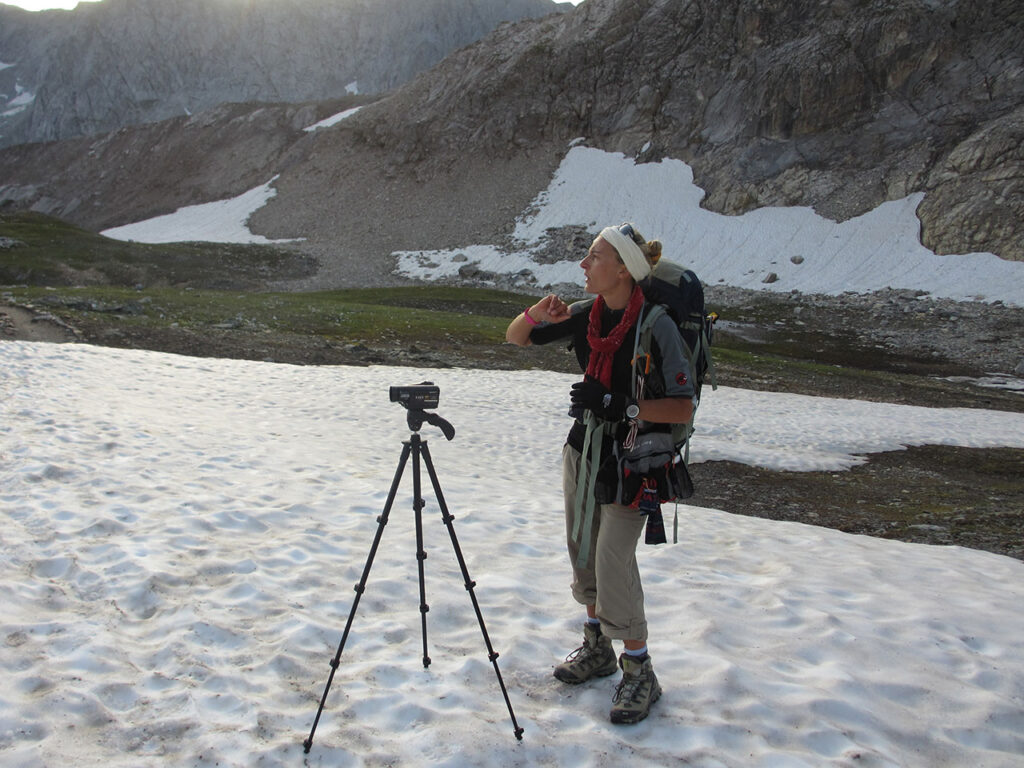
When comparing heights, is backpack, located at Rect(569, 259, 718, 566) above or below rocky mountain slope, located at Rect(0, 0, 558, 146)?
below

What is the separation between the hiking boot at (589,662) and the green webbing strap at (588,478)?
0.76 meters

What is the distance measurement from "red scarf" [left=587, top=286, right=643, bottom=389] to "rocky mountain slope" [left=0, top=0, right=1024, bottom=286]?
61.8 meters

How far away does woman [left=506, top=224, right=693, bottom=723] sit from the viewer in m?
4.73

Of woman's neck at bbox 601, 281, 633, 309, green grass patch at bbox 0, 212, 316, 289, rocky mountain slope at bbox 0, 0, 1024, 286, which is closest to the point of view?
woman's neck at bbox 601, 281, 633, 309

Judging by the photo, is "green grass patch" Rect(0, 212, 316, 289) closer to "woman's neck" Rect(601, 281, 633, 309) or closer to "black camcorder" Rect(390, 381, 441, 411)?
"black camcorder" Rect(390, 381, 441, 411)

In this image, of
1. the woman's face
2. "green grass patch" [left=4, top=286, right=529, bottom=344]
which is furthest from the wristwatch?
"green grass patch" [left=4, top=286, right=529, bottom=344]

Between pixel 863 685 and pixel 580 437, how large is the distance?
3.19 meters

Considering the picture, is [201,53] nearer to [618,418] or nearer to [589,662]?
[618,418]

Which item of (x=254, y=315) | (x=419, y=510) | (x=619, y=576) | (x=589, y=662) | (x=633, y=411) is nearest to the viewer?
(x=633, y=411)

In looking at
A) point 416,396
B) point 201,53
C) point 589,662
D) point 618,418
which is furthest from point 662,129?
point 201,53

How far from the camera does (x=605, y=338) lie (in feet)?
16.3

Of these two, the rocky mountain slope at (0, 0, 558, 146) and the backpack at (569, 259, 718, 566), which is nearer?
the backpack at (569, 259, 718, 566)

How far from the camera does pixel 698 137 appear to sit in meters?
79.0

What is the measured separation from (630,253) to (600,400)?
109 cm
